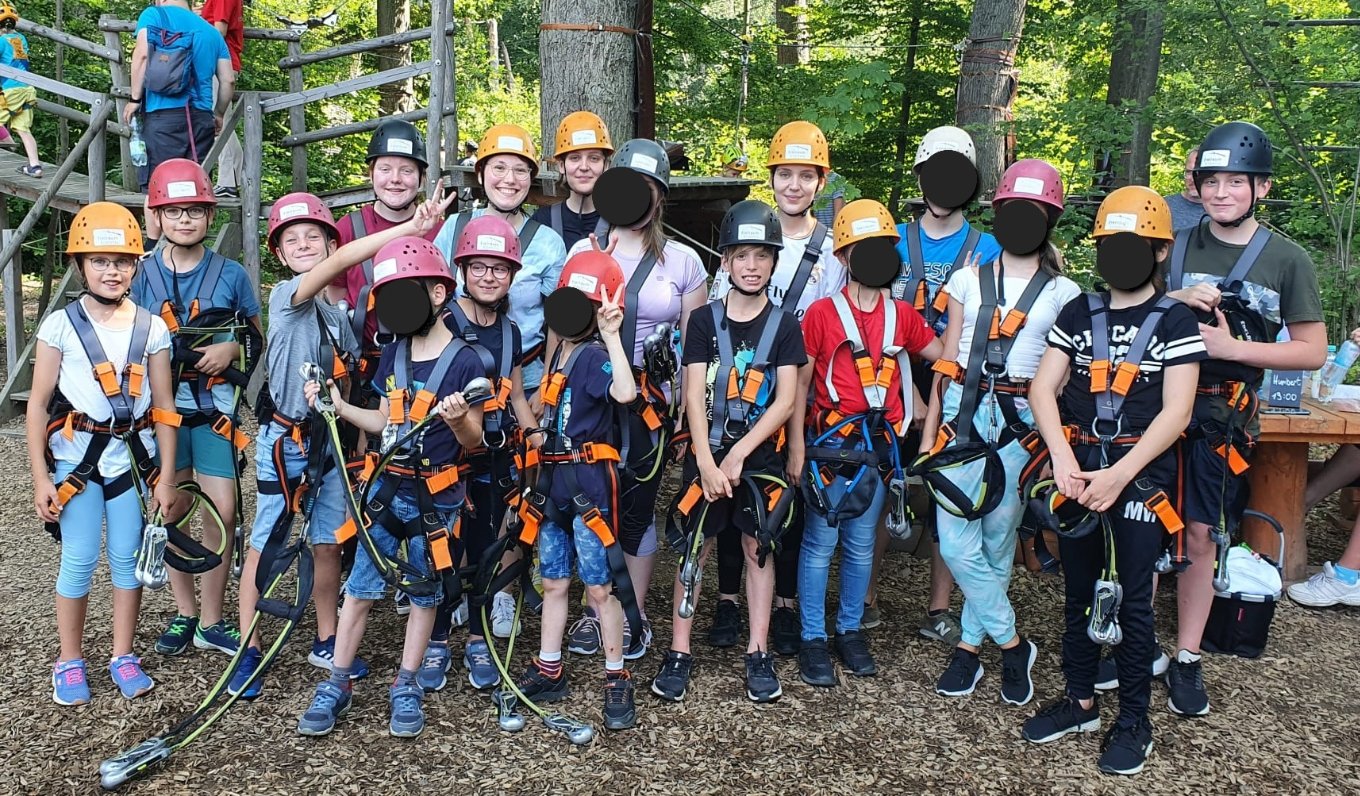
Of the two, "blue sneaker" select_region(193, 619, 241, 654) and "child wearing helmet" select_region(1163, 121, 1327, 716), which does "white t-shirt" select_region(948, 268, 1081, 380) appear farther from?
"blue sneaker" select_region(193, 619, 241, 654)

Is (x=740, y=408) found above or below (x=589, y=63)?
below

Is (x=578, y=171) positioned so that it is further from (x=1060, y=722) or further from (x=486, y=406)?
(x=1060, y=722)

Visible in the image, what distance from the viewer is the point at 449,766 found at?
152 inches

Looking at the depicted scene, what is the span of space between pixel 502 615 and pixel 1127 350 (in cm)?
307

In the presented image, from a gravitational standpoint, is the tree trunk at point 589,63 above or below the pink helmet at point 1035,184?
above

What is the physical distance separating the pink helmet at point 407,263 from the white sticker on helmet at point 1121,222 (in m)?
2.51

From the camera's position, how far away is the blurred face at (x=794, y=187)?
4680 millimetres

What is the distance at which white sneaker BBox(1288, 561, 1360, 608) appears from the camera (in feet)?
17.7

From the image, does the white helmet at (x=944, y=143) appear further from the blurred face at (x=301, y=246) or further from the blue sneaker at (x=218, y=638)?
the blue sneaker at (x=218, y=638)

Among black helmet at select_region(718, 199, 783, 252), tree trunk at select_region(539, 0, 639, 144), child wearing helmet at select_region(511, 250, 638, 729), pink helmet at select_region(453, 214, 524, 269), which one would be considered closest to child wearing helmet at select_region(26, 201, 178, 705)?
pink helmet at select_region(453, 214, 524, 269)

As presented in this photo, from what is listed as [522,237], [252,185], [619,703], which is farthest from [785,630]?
[252,185]

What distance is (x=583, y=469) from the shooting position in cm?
409

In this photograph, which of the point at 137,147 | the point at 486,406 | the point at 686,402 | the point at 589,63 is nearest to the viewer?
the point at 486,406

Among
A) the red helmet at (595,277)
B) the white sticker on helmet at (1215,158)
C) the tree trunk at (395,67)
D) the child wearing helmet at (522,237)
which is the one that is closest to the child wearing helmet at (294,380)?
the child wearing helmet at (522,237)
